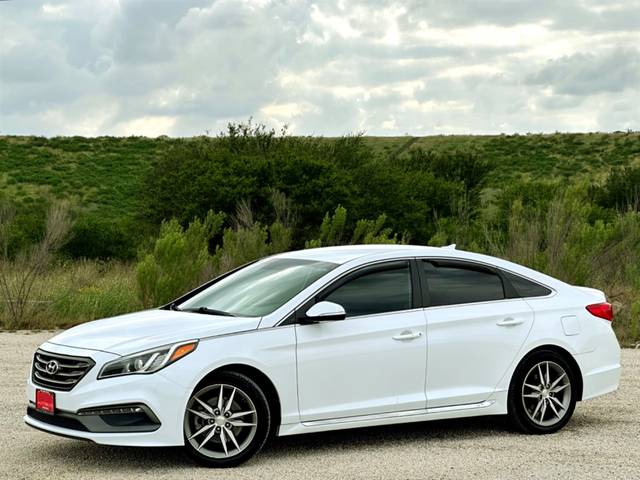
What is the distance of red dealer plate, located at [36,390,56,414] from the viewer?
7.36 meters

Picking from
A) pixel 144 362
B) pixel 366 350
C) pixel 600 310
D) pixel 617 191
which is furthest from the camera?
pixel 617 191

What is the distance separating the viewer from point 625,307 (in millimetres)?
17594

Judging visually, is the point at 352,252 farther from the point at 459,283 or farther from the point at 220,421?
the point at 220,421

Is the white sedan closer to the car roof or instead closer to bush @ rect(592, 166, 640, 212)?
the car roof

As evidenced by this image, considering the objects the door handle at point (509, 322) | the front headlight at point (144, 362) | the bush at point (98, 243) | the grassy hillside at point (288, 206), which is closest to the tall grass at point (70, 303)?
the grassy hillside at point (288, 206)

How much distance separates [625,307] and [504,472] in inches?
432

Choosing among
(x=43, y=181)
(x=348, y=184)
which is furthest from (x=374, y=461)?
(x=43, y=181)

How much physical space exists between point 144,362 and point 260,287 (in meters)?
1.42

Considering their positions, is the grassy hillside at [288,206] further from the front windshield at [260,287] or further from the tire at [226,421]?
the tire at [226,421]

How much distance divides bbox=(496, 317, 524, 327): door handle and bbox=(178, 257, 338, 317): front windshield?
4.70 feet

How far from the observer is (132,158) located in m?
87.6

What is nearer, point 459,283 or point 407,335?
point 407,335

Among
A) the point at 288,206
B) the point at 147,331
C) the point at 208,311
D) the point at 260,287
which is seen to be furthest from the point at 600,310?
the point at 288,206

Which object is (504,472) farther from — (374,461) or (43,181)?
(43,181)
